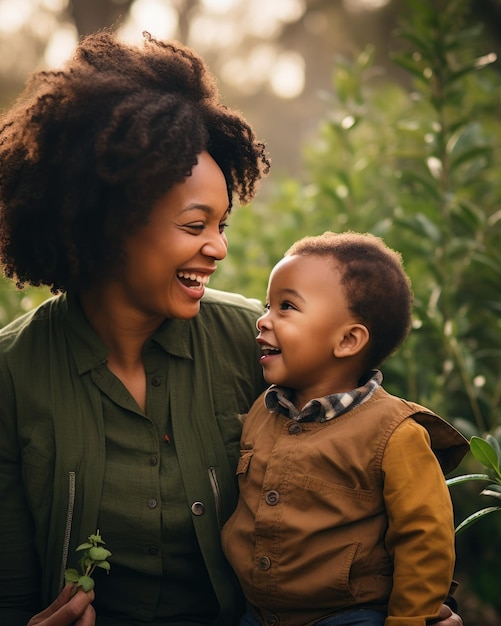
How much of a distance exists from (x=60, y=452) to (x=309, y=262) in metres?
0.88

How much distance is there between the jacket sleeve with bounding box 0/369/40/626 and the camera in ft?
7.91

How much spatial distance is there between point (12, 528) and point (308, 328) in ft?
3.39

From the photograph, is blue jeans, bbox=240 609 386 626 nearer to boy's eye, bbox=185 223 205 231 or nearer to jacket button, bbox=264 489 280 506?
jacket button, bbox=264 489 280 506

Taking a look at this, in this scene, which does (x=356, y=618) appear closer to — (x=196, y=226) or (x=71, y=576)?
(x=71, y=576)

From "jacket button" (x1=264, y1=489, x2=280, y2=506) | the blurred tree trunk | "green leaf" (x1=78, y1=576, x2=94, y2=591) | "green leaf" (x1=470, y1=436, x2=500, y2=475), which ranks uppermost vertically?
the blurred tree trunk

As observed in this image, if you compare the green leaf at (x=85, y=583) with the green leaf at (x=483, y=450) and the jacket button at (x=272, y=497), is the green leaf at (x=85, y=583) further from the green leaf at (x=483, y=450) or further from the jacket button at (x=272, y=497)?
the green leaf at (x=483, y=450)

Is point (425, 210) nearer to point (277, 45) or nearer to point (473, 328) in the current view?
point (473, 328)

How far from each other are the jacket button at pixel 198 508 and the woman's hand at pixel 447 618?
0.72 m

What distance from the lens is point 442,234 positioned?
3439 millimetres

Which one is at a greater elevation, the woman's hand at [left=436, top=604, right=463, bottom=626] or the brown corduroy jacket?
the brown corduroy jacket

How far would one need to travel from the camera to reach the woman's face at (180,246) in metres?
2.38

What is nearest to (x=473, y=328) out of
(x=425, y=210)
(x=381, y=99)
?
(x=425, y=210)

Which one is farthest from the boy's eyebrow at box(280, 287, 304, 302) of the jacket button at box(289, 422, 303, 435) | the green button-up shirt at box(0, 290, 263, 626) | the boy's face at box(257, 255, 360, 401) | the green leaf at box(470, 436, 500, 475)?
the green leaf at box(470, 436, 500, 475)

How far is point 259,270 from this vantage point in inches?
159
